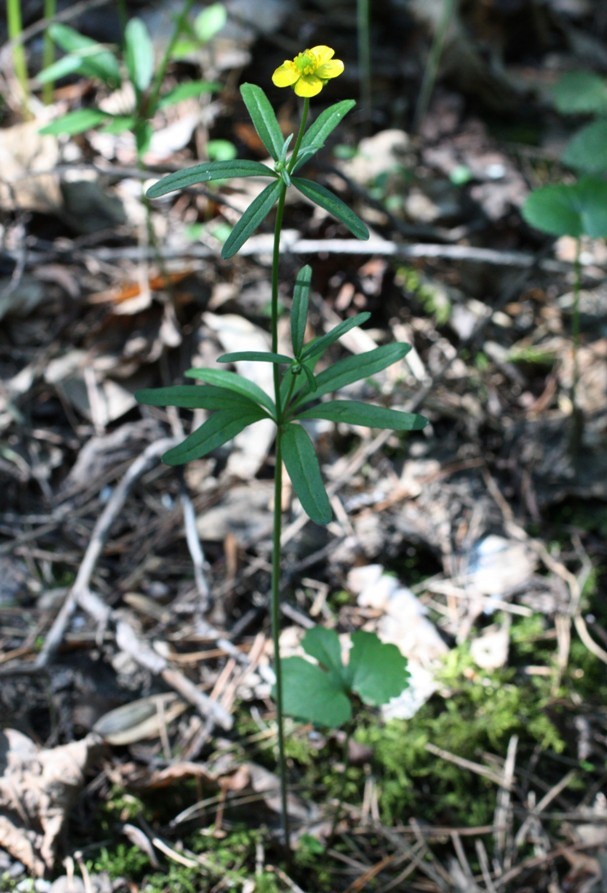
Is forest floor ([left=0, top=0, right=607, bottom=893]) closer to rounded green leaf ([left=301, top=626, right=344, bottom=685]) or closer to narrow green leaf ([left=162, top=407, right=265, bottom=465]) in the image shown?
rounded green leaf ([left=301, top=626, right=344, bottom=685])

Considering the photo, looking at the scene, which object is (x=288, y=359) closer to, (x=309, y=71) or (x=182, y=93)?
(x=309, y=71)

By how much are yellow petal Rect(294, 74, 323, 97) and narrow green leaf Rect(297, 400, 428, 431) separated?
0.52 metres

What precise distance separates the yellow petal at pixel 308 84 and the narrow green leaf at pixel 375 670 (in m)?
1.19

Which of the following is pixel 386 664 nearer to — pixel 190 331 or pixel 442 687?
pixel 442 687

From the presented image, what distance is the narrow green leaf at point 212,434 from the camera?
52.9 inches

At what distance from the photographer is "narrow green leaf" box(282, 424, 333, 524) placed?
1335mm

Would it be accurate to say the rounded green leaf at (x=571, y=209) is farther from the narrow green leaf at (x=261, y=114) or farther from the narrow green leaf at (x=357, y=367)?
the narrow green leaf at (x=261, y=114)

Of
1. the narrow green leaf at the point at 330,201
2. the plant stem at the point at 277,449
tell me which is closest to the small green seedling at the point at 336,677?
the plant stem at the point at 277,449

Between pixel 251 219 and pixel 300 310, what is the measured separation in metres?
0.23

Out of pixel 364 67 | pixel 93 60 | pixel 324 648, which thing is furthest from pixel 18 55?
pixel 324 648

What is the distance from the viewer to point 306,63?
46.2 inches

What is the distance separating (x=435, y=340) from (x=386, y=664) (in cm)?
169

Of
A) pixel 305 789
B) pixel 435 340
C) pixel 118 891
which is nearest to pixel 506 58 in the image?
pixel 435 340

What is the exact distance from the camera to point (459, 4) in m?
4.29
